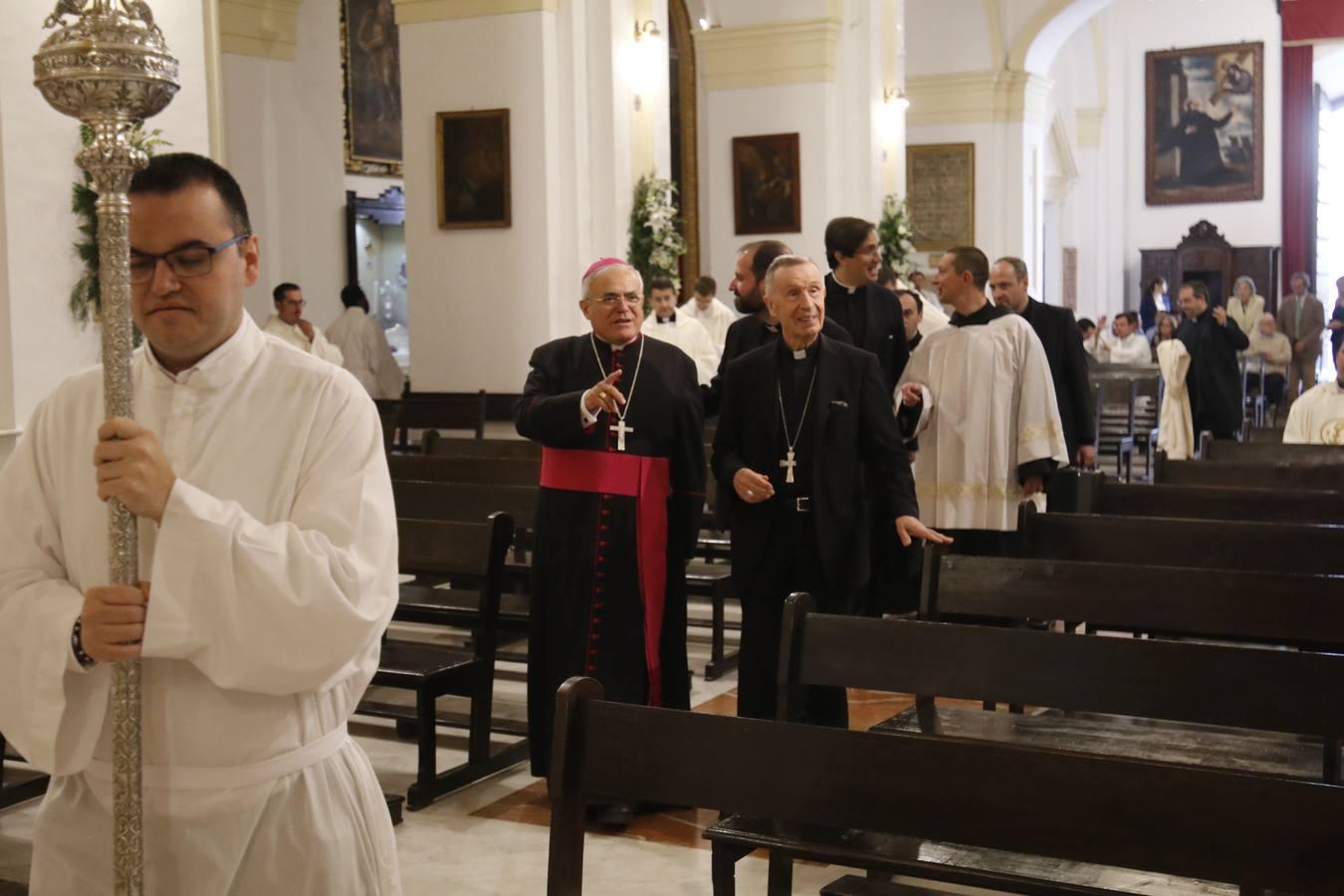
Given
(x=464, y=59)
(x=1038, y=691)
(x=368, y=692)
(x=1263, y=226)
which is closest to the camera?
(x=1038, y=691)

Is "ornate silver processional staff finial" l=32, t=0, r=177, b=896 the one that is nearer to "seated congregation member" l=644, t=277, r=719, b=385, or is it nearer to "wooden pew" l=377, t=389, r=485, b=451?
"wooden pew" l=377, t=389, r=485, b=451

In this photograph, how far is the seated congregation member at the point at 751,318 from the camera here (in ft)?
18.7

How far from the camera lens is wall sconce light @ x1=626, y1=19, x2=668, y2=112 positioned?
40.1 feet

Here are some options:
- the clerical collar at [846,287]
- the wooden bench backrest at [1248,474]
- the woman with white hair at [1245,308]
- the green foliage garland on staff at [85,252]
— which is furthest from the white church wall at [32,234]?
the woman with white hair at [1245,308]

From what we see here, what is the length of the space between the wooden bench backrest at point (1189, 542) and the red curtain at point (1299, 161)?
24043 millimetres

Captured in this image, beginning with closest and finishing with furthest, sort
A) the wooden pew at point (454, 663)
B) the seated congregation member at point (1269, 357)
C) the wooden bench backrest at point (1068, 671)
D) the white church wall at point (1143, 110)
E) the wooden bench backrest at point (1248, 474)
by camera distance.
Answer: the wooden bench backrest at point (1068, 671) < the wooden pew at point (454, 663) < the wooden bench backrest at point (1248, 474) < the seated congregation member at point (1269, 357) < the white church wall at point (1143, 110)

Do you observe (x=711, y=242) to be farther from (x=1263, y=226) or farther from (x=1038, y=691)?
(x=1263, y=226)

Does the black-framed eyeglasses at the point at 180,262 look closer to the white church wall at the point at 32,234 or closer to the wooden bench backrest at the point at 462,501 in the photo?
the wooden bench backrest at the point at 462,501

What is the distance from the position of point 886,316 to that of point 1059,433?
3.14 ft

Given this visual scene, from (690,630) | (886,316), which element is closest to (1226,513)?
(886,316)

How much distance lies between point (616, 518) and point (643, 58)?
312 inches

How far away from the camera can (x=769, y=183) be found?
15445mm

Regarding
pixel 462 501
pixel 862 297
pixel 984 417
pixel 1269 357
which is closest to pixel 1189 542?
pixel 984 417

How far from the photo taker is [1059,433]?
6785 mm
